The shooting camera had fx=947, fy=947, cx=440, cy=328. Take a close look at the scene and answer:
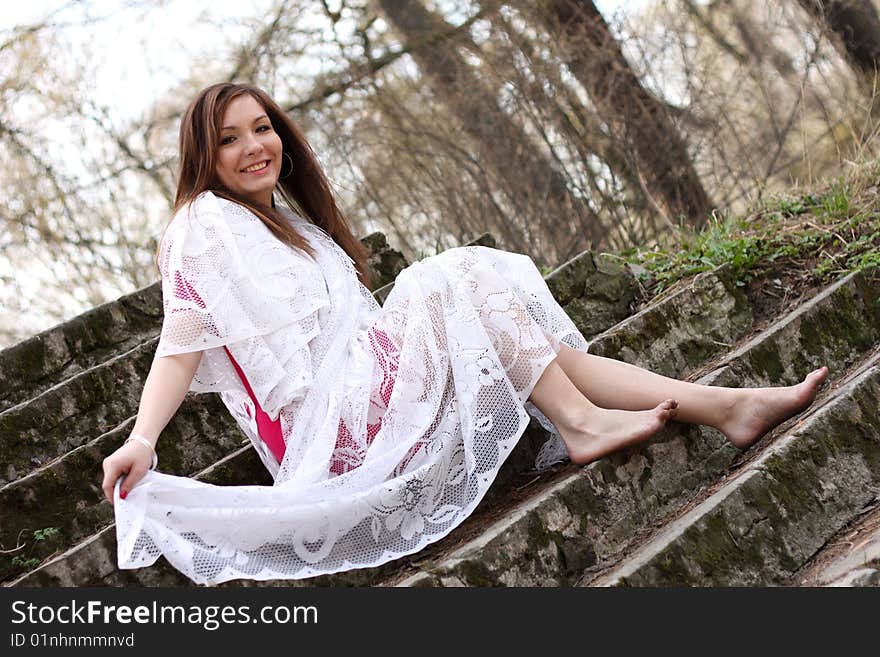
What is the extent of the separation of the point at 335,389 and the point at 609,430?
2.35ft

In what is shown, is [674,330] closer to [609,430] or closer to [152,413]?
[609,430]

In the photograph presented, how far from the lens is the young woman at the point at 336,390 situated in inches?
86.4

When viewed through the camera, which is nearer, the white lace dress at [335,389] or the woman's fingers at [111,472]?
the woman's fingers at [111,472]

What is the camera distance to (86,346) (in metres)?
3.70

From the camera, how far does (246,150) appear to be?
2775 mm

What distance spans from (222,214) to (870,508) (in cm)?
186

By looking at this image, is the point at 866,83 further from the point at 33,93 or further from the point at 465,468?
the point at 33,93

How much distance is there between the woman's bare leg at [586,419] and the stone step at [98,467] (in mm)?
279

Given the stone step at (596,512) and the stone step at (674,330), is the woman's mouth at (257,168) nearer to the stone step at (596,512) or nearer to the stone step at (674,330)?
the stone step at (674,330)

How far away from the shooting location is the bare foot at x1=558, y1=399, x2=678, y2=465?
2408 millimetres

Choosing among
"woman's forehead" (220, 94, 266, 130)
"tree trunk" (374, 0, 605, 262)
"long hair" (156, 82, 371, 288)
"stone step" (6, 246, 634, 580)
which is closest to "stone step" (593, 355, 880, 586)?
"stone step" (6, 246, 634, 580)

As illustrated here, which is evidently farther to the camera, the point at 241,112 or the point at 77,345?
the point at 77,345

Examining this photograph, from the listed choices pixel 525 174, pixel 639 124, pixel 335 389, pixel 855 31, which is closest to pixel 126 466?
pixel 335 389

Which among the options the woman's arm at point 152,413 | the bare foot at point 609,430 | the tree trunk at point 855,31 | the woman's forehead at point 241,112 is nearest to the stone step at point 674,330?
the bare foot at point 609,430
